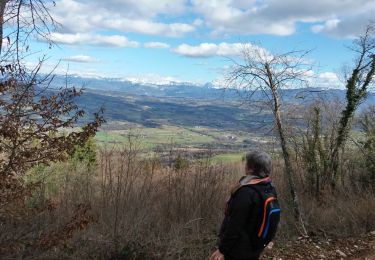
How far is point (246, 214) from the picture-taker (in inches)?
175

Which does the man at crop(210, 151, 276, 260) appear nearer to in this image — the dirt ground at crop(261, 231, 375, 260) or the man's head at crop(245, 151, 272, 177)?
the man's head at crop(245, 151, 272, 177)

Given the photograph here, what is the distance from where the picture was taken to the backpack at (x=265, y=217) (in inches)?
177

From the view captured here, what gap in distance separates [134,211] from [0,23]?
4255mm

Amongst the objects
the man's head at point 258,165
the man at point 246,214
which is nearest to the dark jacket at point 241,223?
the man at point 246,214

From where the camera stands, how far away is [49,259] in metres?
6.82

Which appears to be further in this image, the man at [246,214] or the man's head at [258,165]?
the man's head at [258,165]

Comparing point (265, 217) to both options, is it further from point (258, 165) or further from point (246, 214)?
point (258, 165)

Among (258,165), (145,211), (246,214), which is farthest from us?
(145,211)

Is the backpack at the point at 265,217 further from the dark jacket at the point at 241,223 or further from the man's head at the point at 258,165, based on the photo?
the man's head at the point at 258,165

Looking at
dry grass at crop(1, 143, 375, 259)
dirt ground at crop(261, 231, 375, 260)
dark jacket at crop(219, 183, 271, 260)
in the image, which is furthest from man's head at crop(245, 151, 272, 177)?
dirt ground at crop(261, 231, 375, 260)

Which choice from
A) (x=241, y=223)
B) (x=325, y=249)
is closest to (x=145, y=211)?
(x=325, y=249)

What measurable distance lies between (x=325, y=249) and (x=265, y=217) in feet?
19.6

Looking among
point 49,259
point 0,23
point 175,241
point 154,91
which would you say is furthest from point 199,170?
point 154,91

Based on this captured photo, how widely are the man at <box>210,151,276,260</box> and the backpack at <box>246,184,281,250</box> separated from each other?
12 mm
